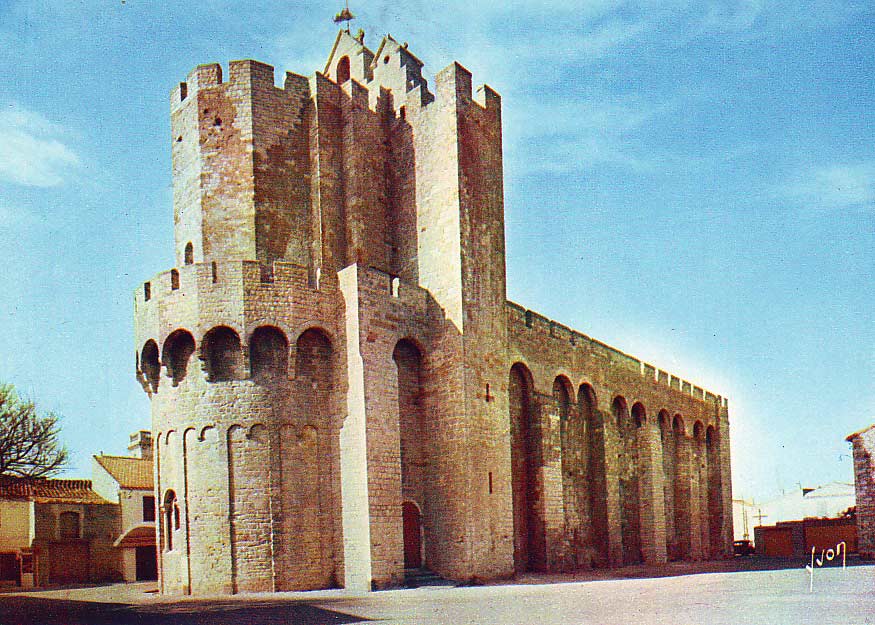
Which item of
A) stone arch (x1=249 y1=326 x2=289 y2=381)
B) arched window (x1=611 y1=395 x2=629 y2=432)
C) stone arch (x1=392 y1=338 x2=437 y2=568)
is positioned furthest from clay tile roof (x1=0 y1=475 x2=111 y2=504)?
arched window (x1=611 y1=395 x2=629 y2=432)

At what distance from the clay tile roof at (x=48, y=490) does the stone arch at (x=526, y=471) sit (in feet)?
59.5

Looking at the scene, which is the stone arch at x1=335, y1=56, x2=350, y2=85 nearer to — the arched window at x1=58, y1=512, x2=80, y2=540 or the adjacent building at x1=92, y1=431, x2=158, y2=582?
the adjacent building at x1=92, y1=431, x2=158, y2=582

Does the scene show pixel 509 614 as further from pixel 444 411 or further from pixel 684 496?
pixel 684 496

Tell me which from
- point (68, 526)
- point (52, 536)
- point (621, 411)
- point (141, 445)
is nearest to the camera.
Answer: point (621, 411)

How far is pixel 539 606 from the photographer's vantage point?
13.5 meters

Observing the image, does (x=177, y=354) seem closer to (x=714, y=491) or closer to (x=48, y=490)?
(x=48, y=490)

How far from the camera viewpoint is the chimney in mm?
39500

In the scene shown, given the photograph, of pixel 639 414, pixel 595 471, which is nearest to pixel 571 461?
pixel 595 471

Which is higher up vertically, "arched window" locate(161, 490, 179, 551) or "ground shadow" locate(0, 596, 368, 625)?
"arched window" locate(161, 490, 179, 551)

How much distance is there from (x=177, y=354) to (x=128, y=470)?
1866 centimetres

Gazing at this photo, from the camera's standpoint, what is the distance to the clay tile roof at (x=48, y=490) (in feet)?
108

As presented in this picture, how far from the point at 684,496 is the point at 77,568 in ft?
75.5

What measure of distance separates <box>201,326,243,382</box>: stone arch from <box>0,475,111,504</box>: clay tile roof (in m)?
16.3

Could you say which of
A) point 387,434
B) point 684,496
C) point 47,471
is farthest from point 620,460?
point 47,471
